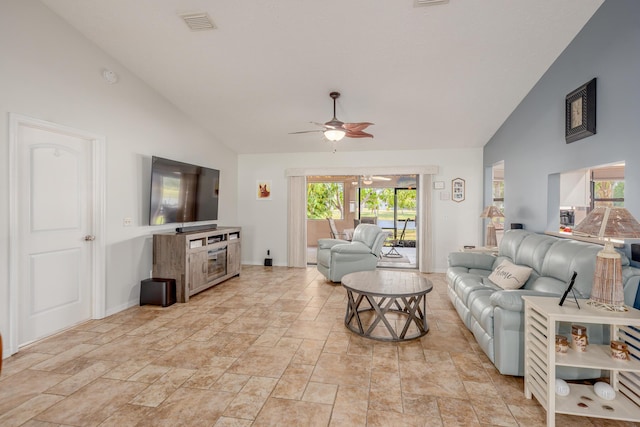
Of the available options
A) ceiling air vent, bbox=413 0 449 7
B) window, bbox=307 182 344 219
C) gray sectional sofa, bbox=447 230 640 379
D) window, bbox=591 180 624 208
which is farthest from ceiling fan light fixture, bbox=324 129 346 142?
window, bbox=307 182 344 219

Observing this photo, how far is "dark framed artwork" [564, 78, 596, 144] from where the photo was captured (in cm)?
288

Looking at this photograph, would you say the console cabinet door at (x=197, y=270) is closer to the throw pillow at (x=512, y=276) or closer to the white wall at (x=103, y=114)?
the white wall at (x=103, y=114)

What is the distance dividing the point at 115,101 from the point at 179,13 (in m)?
1.47

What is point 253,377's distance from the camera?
8.05ft

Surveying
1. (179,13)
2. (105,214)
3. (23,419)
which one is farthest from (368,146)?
(23,419)

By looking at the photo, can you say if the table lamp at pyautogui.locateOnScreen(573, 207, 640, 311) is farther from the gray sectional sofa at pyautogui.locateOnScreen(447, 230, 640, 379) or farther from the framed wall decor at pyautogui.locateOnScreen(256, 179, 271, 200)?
the framed wall decor at pyautogui.locateOnScreen(256, 179, 271, 200)

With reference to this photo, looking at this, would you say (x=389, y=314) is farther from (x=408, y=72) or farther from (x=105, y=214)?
(x=105, y=214)

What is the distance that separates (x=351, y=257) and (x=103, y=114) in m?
3.93

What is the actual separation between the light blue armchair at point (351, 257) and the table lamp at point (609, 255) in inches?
138

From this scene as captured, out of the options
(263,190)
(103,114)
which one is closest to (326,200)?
(263,190)

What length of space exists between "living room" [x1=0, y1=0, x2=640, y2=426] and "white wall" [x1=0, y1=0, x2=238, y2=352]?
0.4 inches

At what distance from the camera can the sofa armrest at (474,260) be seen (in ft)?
13.8

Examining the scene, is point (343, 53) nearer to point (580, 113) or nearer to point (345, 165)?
point (580, 113)

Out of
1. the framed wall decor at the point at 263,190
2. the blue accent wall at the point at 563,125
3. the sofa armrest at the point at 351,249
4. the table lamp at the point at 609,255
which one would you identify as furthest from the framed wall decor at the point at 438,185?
the table lamp at the point at 609,255
